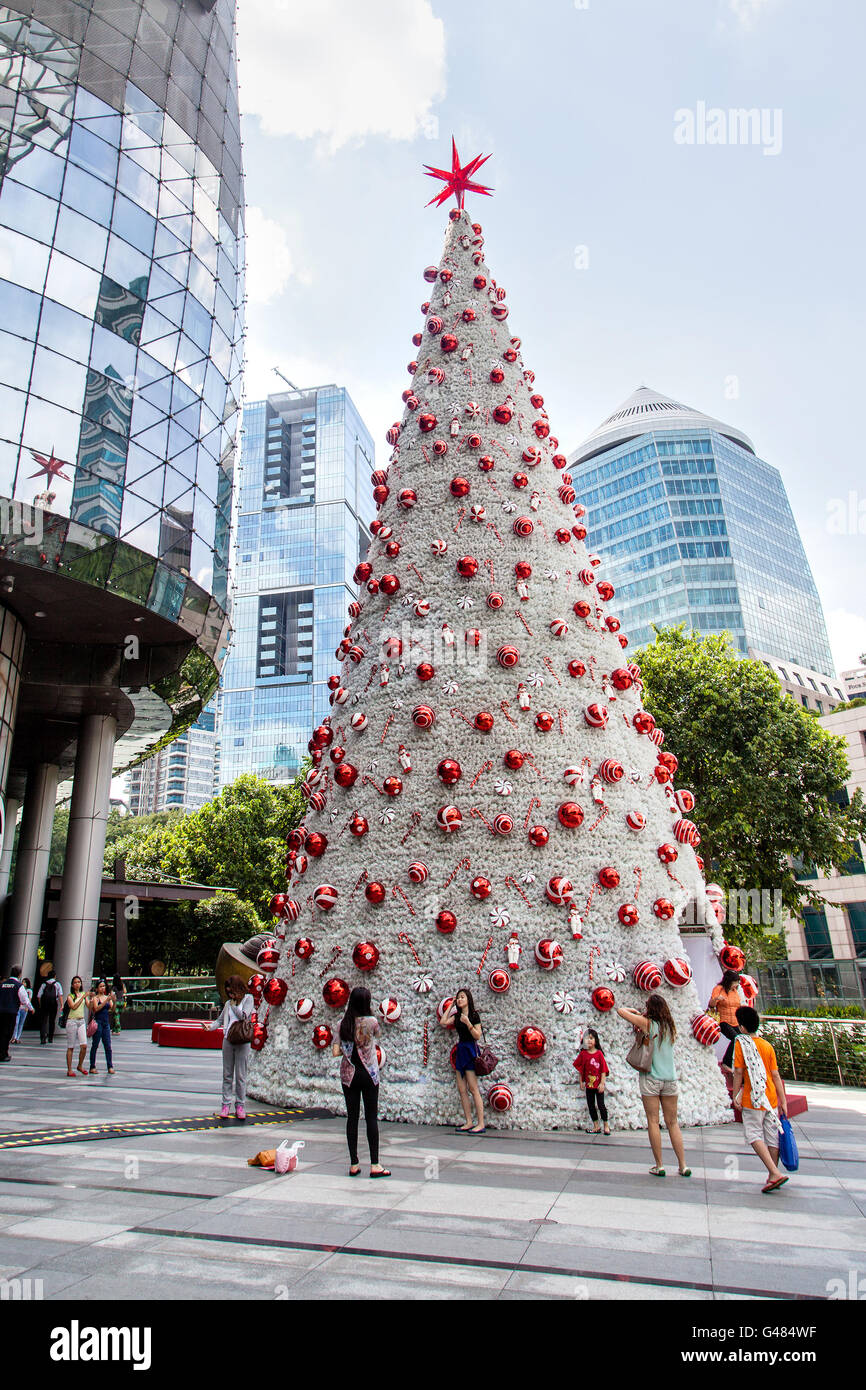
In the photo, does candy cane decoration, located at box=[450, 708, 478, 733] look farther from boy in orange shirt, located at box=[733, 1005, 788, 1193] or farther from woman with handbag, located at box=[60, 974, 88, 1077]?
woman with handbag, located at box=[60, 974, 88, 1077]

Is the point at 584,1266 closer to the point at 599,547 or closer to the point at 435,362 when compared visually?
the point at 435,362

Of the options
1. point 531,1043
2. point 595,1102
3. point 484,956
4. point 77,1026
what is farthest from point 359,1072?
point 77,1026

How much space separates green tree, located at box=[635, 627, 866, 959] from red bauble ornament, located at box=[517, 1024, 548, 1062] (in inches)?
507

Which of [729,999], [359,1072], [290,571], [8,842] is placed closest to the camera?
[359,1072]

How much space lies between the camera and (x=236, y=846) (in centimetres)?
4253

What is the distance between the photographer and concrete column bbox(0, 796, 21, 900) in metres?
29.3

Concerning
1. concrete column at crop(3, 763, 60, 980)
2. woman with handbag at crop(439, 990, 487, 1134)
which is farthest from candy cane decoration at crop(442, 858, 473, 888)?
concrete column at crop(3, 763, 60, 980)

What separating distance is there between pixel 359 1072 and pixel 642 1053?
2.39m

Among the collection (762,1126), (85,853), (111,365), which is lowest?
(762,1126)

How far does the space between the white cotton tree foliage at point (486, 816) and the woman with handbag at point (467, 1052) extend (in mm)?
310

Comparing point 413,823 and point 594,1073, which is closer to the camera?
point 594,1073

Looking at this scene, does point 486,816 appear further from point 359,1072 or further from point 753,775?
point 753,775
